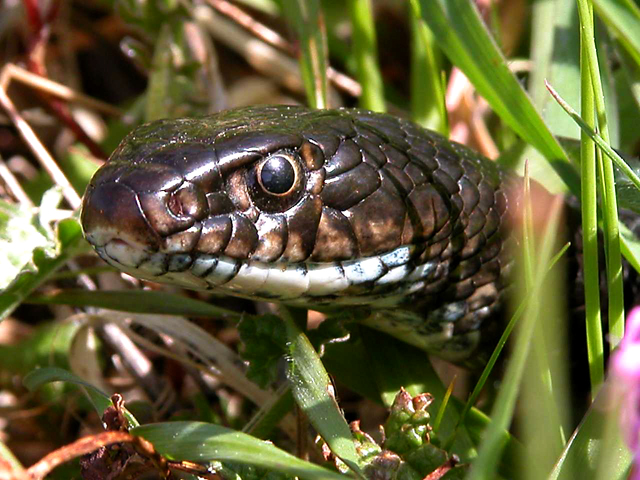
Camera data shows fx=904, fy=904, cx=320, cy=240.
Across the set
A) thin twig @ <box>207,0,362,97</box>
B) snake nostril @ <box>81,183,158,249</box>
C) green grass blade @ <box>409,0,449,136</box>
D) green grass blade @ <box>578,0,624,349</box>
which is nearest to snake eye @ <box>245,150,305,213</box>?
snake nostril @ <box>81,183,158,249</box>

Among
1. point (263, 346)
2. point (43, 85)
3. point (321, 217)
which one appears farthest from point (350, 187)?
point (43, 85)

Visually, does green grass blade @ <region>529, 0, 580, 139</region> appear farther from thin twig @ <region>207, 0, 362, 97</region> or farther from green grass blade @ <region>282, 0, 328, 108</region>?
Result: thin twig @ <region>207, 0, 362, 97</region>

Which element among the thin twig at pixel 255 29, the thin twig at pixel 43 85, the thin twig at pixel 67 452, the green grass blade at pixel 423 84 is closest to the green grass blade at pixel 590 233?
the thin twig at pixel 67 452

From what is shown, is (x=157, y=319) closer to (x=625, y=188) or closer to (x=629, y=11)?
(x=625, y=188)

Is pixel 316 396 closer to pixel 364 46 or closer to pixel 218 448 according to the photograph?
pixel 218 448

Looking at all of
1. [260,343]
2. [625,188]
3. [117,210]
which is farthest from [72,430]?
[625,188]

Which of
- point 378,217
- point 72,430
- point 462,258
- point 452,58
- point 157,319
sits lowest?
point 72,430

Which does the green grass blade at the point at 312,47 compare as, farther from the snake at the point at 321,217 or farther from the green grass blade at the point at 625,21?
the green grass blade at the point at 625,21
